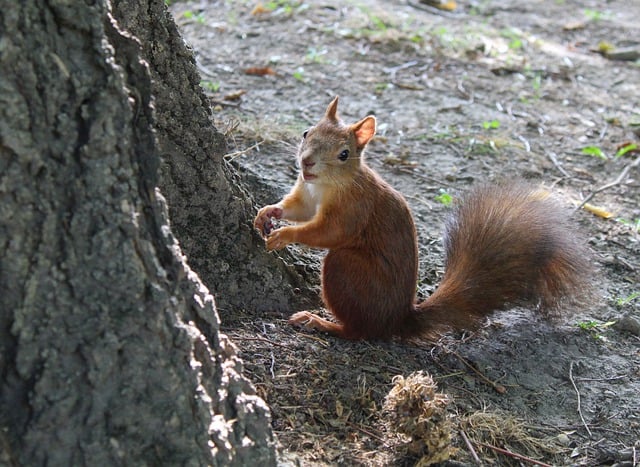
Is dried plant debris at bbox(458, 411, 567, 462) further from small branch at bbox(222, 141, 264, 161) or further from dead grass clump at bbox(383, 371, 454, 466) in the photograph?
small branch at bbox(222, 141, 264, 161)

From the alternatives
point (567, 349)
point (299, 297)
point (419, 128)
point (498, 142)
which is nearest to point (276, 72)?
point (419, 128)

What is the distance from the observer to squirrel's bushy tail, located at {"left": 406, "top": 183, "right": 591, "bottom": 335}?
288 centimetres

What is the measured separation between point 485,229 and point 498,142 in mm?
1692

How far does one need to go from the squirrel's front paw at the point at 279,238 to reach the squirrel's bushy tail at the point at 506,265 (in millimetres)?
Answer: 535

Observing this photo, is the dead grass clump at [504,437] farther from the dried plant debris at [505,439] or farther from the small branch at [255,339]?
the small branch at [255,339]

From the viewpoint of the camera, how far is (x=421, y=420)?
2.07 metres

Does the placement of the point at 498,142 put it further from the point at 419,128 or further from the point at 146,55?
the point at 146,55

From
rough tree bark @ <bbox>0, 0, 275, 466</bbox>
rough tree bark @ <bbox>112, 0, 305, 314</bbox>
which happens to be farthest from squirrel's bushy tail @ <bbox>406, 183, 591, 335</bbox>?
rough tree bark @ <bbox>0, 0, 275, 466</bbox>

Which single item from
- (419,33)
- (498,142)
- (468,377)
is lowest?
(468,377)

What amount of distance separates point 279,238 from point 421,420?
3.13 feet

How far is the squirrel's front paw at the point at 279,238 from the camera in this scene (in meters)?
2.79

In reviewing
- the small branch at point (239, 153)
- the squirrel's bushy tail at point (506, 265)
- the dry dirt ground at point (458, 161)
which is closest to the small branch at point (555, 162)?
the dry dirt ground at point (458, 161)

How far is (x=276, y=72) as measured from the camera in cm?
515

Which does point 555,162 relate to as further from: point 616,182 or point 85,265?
point 85,265
